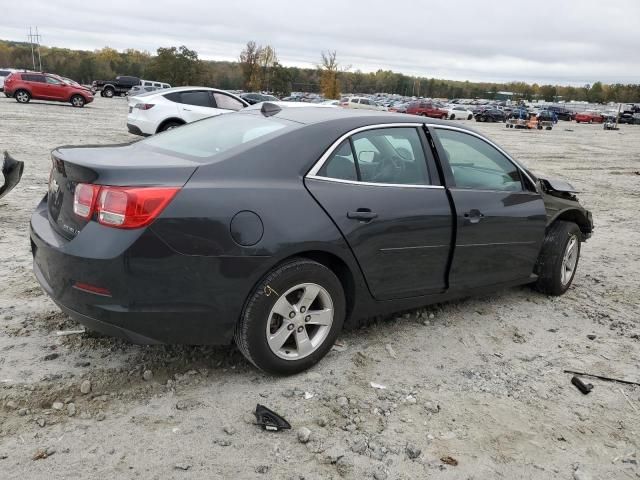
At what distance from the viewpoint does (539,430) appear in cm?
304

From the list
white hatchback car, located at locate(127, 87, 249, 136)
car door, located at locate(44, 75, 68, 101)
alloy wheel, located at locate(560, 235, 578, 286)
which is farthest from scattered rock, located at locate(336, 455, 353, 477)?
car door, located at locate(44, 75, 68, 101)

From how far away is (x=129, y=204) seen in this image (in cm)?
277

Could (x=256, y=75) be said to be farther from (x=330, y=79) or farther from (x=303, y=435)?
(x=303, y=435)

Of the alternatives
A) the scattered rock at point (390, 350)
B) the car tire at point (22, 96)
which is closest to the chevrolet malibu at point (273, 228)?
the scattered rock at point (390, 350)

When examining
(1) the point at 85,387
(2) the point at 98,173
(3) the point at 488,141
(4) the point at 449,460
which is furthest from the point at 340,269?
(3) the point at 488,141

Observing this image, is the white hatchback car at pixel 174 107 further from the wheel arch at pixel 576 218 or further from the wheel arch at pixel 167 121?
the wheel arch at pixel 576 218

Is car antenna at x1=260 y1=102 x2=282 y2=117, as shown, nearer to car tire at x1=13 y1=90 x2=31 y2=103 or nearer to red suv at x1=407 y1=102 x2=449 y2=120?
car tire at x1=13 y1=90 x2=31 y2=103

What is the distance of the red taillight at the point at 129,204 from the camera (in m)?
2.77

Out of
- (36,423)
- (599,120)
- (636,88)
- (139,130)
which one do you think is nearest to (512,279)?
(36,423)

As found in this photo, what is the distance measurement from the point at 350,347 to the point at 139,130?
11587mm

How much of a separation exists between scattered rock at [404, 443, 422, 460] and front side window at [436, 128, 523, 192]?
1941 millimetres

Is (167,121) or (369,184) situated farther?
(167,121)

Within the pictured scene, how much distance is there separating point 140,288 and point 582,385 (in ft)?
Answer: 8.84

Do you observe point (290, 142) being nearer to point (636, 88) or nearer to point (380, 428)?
point (380, 428)
